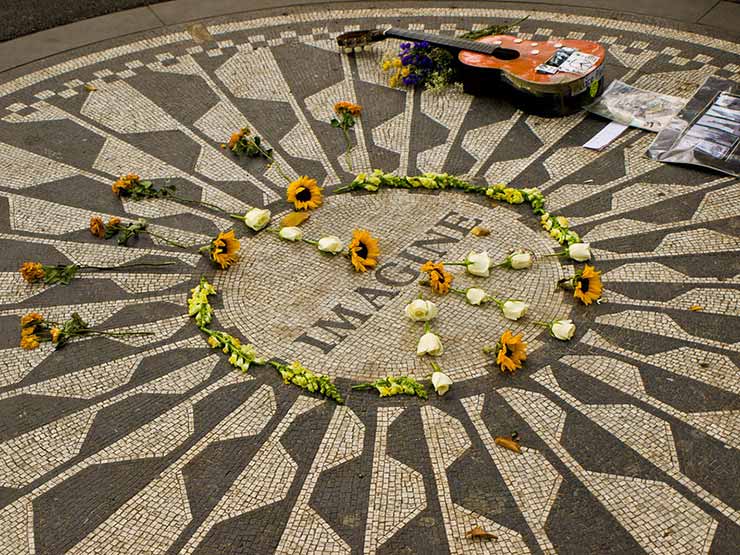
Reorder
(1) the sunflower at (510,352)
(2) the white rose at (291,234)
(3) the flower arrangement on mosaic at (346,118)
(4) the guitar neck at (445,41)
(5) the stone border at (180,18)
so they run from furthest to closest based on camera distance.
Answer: (5) the stone border at (180,18)
(4) the guitar neck at (445,41)
(3) the flower arrangement on mosaic at (346,118)
(2) the white rose at (291,234)
(1) the sunflower at (510,352)

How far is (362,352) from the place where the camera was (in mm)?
6750

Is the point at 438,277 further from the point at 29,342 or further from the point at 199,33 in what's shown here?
the point at 199,33

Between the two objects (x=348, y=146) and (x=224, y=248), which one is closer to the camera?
(x=224, y=248)

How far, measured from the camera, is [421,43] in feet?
34.3

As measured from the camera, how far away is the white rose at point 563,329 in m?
6.65

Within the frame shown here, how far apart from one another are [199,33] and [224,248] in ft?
18.6

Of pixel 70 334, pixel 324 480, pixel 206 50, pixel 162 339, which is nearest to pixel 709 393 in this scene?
pixel 324 480

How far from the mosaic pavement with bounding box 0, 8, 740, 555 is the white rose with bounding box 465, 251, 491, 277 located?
0.68 ft

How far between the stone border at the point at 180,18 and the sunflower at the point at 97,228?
4.52 meters

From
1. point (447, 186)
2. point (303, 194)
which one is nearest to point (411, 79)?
point (447, 186)

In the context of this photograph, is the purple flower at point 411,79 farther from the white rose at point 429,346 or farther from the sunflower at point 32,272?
the sunflower at point 32,272

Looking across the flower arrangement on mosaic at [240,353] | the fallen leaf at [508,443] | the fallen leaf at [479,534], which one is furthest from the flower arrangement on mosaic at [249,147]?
the fallen leaf at [479,534]

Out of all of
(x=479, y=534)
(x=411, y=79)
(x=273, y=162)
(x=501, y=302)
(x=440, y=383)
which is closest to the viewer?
(x=479, y=534)

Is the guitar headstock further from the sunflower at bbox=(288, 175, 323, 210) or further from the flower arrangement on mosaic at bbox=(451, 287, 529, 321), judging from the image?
the flower arrangement on mosaic at bbox=(451, 287, 529, 321)
